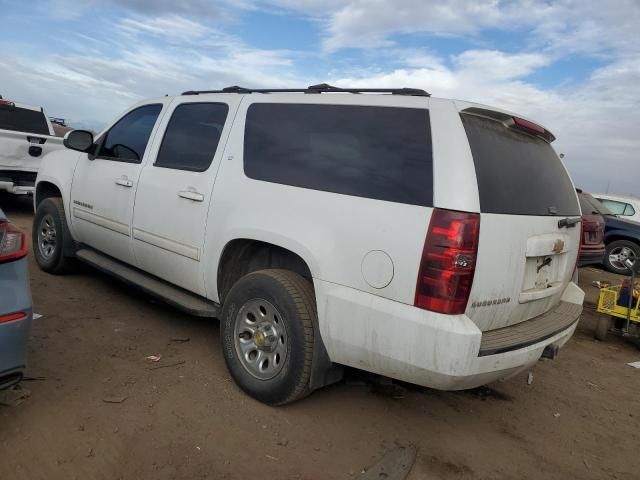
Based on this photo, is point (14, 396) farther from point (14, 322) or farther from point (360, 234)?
point (360, 234)

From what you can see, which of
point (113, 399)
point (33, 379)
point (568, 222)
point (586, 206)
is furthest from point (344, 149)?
point (586, 206)

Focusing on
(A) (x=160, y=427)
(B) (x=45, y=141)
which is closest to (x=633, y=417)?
(A) (x=160, y=427)

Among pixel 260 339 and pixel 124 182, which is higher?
pixel 124 182

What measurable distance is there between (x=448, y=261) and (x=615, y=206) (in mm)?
11717

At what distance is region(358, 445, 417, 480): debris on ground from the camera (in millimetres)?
2682

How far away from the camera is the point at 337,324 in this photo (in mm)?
2787

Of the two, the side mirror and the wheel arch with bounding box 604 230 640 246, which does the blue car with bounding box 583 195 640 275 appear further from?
Answer: the side mirror

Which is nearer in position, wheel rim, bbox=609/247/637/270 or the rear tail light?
the rear tail light

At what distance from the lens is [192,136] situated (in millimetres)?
3943

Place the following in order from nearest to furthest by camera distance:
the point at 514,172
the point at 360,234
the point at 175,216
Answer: the point at 360,234
the point at 514,172
the point at 175,216

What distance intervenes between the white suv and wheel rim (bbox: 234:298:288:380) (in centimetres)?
1

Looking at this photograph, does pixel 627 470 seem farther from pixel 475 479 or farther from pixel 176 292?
pixel 176 292

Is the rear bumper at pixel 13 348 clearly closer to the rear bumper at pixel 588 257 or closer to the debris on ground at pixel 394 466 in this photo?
the debris on ground at pixel 394 466

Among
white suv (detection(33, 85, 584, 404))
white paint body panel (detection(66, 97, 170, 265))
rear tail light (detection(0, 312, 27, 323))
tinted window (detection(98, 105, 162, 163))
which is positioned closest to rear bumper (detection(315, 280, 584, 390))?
white suv (detection(33, 85, 584, 404))
